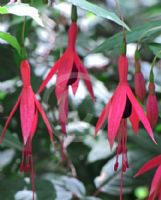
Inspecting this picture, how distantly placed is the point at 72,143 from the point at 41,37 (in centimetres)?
35

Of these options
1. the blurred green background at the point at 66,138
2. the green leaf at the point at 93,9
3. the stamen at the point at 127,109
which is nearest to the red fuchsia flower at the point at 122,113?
the stamen at the point at 127,109

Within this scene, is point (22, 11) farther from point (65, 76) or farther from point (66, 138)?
point (66, 138)

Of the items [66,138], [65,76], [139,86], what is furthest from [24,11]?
[66,138]

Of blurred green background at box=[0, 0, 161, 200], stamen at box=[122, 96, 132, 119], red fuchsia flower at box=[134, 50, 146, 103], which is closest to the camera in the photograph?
stamen at box=[122, 96, 132, 119]

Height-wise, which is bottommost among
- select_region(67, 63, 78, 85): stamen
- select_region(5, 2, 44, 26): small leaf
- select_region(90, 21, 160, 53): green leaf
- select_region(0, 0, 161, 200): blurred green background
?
select_region(0, 0, 161, 200): blurred green background

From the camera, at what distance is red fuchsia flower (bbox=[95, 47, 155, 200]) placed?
717 mm

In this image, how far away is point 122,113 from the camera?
733 mm

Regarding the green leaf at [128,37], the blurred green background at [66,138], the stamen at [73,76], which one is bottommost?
the blurred green background at [66,138]

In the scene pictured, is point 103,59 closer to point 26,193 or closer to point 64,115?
point 26,193

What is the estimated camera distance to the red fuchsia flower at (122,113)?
0.72 m

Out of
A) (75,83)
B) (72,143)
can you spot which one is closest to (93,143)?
(72,143)

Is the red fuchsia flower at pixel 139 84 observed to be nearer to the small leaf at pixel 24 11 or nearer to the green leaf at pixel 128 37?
the green leaf at pixel 128 37

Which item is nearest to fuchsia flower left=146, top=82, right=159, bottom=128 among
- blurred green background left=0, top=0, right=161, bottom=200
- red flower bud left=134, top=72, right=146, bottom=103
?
red flower bud left=134, top=72, right=146, bottom=103

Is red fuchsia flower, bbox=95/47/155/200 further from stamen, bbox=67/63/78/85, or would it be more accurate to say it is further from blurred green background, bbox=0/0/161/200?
blurred green background, bbox=0/0/161/200
